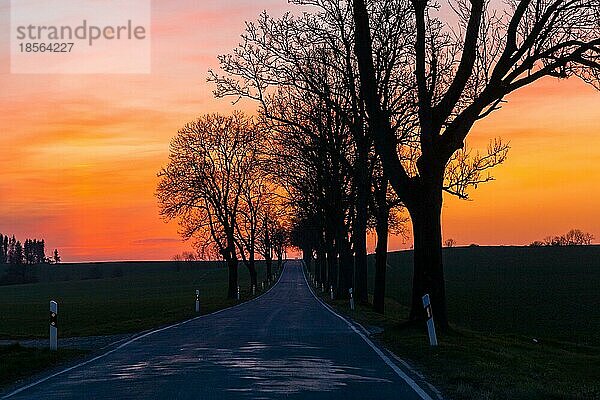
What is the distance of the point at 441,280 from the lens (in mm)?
22000

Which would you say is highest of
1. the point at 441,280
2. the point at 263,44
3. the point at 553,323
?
the point at 263,44

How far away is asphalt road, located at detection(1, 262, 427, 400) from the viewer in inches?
458

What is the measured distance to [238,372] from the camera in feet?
45.7

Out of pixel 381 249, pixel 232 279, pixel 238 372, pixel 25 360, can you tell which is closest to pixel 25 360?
pixel 25 360

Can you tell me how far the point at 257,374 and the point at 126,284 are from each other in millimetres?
144404

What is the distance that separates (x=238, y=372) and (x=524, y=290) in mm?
66813

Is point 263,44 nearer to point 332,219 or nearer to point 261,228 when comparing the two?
point 332,219

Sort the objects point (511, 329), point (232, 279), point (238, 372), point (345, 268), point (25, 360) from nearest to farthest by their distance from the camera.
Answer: point (238, 372), point (25, 360), point (511, 329), point (345, 268), point (232, 279)

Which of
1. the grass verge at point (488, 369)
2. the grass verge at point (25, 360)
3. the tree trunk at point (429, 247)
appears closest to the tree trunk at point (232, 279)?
the grass verge at point (488, 369)

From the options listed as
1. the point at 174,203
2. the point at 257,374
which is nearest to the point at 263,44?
the point at 257,374

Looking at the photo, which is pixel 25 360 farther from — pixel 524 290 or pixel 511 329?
pixel 524 290

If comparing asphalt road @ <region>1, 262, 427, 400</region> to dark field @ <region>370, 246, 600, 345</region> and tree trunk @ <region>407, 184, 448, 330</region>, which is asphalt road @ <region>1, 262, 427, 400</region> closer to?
tree trunk @ <region>407, 184, 448, 330</region>

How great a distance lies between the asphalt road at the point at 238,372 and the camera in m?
11.6

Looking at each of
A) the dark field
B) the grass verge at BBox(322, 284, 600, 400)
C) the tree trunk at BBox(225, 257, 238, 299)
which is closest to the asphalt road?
the grass verge at BBox(322, 284, 600, 400)
